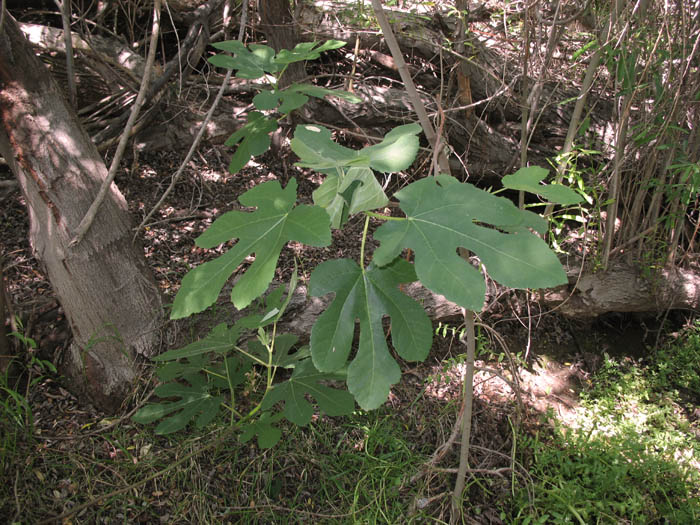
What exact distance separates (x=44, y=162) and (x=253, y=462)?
1410 mm

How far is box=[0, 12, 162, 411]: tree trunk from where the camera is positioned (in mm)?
1847

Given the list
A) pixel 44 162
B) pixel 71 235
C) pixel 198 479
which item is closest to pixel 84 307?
pixel 71 235

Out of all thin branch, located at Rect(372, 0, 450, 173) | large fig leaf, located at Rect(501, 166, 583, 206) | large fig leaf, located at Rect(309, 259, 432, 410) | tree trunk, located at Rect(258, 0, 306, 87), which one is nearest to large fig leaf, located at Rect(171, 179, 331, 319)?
large fig leaf, located at Rect(309, 259, 432, 410)

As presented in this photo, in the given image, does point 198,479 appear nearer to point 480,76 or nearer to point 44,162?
point 44,162

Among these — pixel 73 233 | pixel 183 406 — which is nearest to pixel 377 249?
pixel 183 406

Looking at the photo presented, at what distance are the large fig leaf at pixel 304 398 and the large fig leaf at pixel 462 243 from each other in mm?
826

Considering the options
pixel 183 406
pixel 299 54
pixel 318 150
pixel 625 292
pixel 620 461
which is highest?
pixel 299 54

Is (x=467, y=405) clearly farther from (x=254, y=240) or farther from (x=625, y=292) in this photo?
(x=625, y=292)

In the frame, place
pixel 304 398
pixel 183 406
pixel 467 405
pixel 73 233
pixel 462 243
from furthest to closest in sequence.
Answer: pixel 73 233
pixel 183 406
pixel 304 398
pixel 467 405
pixel 462 243

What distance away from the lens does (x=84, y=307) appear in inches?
76.5

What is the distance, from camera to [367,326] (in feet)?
3.44

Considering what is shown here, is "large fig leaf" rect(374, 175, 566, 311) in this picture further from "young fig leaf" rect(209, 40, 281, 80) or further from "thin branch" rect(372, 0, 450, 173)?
"young fig leaf" rect(209, 40, 281, 80)

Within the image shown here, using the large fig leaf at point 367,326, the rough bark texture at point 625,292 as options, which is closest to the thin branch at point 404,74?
the large fig leaf at point 367,326

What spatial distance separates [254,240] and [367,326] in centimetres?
30
